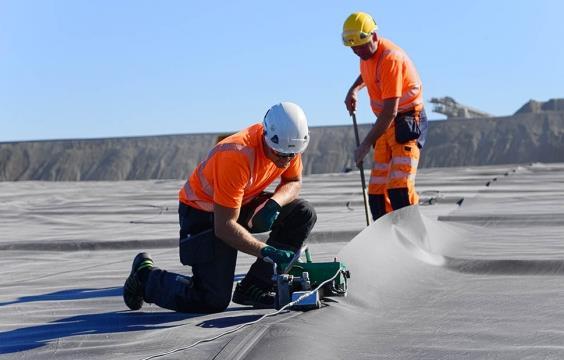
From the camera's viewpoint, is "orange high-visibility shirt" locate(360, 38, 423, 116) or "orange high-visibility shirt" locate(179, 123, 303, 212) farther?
"orange high-visibility shirt" locate(360, 38, 423, 116)

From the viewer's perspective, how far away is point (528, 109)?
67125mm

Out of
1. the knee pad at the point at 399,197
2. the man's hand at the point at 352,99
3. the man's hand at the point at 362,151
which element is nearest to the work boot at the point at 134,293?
the man's hand at the point at 362,151

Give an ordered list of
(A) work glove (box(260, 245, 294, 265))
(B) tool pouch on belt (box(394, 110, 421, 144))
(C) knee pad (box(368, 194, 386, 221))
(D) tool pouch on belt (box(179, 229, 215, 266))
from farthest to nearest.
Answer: (C) knee pad (box(368, 194, 386, 221))
(B) tool pouch on belt (box(394, 110, 421, 144))
(D) tool pouch on belt (box(179, 229, 215, 266))
(A) work glove (box(260, 245, 294, 265))

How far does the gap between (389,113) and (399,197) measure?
1.86 ft

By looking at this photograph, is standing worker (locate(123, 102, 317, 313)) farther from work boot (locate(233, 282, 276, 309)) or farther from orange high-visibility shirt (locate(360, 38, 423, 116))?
orange high-visibility shirt (locate(360, 38, 423, 116))

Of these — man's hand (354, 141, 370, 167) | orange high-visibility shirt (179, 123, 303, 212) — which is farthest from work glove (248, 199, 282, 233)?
man's hand (354, 141, 370, 167)

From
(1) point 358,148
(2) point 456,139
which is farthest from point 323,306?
(2) point 456,139

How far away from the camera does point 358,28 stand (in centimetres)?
586

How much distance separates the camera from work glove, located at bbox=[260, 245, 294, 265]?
3.99 meters

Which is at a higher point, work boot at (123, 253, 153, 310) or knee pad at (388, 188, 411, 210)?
knee pad at (388, 188, 411, 210)

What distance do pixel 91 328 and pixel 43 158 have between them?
68512 millimetres

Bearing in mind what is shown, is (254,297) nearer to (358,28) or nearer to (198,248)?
(198,248)

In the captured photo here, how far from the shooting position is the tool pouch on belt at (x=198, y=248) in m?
4.34

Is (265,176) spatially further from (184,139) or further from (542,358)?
(184,139)
